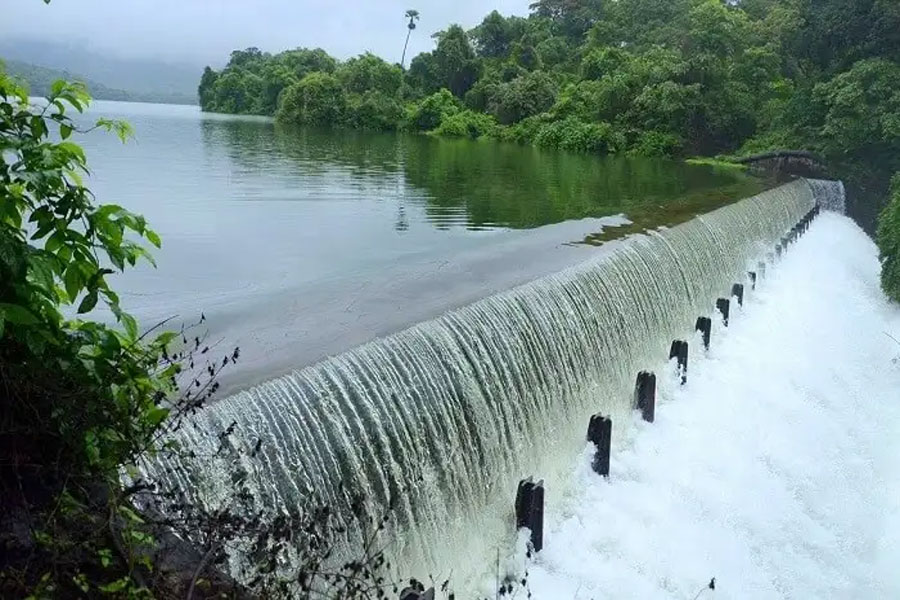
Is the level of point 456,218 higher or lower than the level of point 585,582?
higher

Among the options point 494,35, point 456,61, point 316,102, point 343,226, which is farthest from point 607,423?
point 494,35

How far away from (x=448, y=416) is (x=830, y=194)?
76.1 ft

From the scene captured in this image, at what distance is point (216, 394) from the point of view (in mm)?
5117

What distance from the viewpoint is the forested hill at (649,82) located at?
27484mm

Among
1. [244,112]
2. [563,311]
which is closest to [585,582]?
[563,311]

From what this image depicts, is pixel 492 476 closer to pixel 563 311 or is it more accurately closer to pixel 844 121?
pixel 563 311

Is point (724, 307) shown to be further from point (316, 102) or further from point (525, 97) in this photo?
point (316, 102)

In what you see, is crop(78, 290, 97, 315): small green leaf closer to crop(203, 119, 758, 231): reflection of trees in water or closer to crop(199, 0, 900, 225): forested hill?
crop(203, 119, 758, 231): reflection of trees in water

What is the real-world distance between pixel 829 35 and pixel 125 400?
31206 mm

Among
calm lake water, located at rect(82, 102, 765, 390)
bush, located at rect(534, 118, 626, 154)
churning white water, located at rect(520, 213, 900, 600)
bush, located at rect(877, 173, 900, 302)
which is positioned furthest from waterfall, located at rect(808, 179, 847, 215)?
churning white water, located at rect(520, 213, 900, 600)

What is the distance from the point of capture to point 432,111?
5138cm

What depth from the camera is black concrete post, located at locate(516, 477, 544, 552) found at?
241 inches

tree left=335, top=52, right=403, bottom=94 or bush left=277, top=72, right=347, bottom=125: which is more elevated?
tree left=335, top=52, right=403, bottom=94

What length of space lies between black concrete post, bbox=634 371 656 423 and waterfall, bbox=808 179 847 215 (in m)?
18.0
